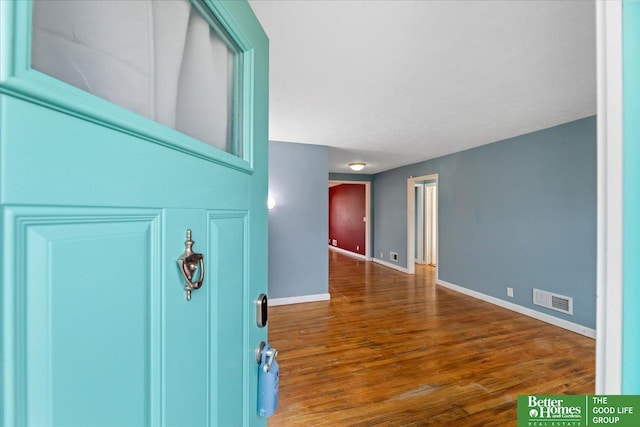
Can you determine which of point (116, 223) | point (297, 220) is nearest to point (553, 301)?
point (297, 220)

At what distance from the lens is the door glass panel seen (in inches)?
14.9

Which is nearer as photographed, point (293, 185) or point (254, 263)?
point (254, 263)

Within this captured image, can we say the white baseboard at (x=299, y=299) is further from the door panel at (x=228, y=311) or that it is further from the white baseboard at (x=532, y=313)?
the door panel at (x=228, y=311)

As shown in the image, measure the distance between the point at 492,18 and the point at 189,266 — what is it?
1.80 m

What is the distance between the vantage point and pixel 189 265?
1.71 ft

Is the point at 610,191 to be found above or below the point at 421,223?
above

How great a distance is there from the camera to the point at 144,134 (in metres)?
0.42

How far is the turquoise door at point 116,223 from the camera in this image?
272 millimetres

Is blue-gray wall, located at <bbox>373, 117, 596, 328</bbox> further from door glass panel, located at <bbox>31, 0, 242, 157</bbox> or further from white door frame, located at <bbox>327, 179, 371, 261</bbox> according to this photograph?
door glass panel, located at <bbox>31, 0, 242, 157</bbox>

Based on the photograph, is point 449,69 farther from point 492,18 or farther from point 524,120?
point 524,120

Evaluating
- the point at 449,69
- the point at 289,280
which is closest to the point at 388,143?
the point at 449,69

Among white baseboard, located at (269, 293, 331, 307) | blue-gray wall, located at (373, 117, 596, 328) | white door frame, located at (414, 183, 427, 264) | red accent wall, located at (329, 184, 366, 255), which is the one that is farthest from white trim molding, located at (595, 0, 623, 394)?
red accent wall, located at (329, 184, 366, 255)

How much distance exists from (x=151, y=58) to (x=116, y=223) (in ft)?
1.16

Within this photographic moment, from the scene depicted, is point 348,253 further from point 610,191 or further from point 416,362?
point 610,191
